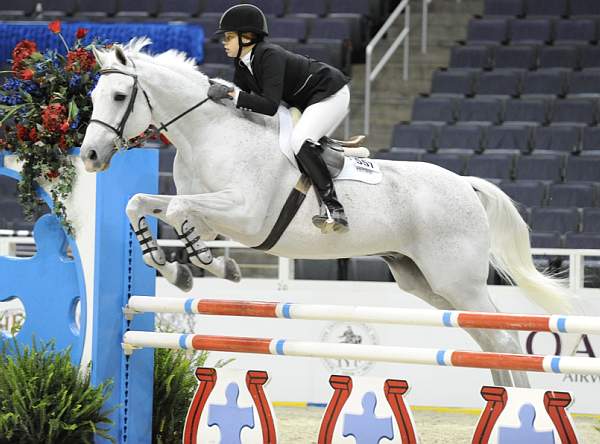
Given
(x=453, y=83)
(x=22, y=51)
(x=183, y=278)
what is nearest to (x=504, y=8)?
(x=453, y=83)

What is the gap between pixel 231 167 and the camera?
13.7ft

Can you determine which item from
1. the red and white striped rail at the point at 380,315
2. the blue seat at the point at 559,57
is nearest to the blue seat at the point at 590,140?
the blue seat at the point at 559,57

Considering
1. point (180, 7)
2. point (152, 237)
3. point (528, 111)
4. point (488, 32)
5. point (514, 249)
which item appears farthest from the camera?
point (180, 7)

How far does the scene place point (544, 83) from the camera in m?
9.73

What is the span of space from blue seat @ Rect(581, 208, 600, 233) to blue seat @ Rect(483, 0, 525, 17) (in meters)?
3.91

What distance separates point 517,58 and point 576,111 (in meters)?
1.16

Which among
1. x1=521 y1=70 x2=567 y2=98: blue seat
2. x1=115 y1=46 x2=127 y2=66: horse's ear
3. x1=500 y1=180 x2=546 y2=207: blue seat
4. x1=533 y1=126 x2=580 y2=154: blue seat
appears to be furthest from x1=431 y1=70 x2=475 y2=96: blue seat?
x1=115 y1=46 x2=127 y2=66: horse's ear

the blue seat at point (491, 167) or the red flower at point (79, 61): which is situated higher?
the red flower at point (79, 61)

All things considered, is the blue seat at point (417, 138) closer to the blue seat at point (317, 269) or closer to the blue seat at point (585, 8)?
the blue seat at point (317, 269)

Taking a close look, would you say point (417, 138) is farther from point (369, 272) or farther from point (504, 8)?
point (504, 8)

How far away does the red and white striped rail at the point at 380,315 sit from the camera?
11.9 feet

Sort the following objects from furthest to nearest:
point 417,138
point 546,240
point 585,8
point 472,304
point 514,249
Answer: point 585,8 → point 417,138 → point 546,240 → point 514,249 → point 472,304

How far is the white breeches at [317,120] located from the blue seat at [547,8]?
7.10 m

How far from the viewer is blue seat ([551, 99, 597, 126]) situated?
30.3 feet
